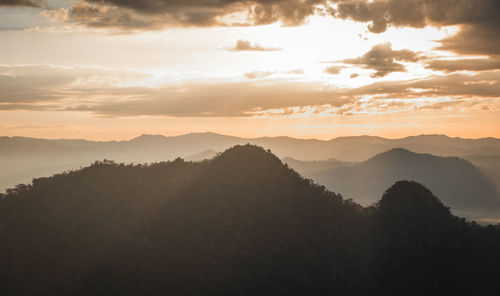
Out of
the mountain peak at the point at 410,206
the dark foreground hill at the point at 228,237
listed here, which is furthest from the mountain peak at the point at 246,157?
the mountain peak at the point at 410,206

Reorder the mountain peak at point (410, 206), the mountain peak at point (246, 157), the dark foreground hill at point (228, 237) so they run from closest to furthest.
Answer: the dark foreground hill at point (228, 237) < the mountain peak at point (410, 206) < the mountain peak at point (246, 157)

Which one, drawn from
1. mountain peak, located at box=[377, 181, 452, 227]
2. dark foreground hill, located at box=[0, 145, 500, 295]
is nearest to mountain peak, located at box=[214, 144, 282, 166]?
dark foreground hill, located at box=[0, 145, 500, 295]

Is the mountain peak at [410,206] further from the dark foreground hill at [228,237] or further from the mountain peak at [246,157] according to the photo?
the mountain peak at [246,157]

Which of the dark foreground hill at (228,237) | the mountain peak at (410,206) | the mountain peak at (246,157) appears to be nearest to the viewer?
the dark foreground hill at (228,237)

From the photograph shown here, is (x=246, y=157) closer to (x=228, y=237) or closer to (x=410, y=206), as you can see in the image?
(x=228, y=237)

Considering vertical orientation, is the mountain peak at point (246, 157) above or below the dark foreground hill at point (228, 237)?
above

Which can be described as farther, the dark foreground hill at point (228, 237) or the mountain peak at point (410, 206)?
the mountain peak at point (410, 206)

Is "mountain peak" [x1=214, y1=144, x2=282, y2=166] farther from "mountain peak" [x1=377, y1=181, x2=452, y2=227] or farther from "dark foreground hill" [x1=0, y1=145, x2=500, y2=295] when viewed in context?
"mountain peak" [x1=377, y1=181, x2=452, y2=227]

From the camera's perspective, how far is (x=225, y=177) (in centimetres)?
4772

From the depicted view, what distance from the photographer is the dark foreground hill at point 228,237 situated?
36.7 m

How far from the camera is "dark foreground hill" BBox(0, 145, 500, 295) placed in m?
36.7

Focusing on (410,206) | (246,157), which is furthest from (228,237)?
Answer: (410,206)

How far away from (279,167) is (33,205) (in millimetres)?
25924

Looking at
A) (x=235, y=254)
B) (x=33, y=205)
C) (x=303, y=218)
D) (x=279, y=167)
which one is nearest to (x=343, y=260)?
(x=303, y=218)
